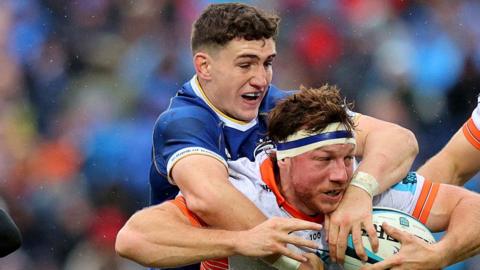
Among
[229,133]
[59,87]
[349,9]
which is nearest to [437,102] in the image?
[349,9]

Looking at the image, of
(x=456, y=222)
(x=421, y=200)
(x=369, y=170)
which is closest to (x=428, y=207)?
(x=421, y=200)

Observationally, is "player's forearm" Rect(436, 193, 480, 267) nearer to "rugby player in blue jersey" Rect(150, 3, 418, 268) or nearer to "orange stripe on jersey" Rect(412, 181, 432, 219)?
"orange stripe on jersey" Rect(412, 181, 432, 219)

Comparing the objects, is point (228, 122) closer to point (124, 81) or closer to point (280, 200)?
point (280, 200)

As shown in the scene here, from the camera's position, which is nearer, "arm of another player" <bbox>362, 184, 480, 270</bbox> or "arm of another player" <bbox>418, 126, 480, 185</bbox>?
"arm of another player" <bbox>362, 184, 480, 270</bbox>

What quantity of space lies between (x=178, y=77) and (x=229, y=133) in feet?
9.30

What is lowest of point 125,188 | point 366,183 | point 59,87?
point 125,188

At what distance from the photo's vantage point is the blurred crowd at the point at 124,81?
23.7ft

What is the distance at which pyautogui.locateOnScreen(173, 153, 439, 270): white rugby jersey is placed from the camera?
398 centimetres

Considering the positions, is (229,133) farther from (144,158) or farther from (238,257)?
(144,158)

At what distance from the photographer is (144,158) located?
23.9ft

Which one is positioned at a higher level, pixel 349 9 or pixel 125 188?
pixel 349 9

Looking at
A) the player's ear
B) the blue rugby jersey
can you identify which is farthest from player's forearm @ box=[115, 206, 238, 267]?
the player's ear

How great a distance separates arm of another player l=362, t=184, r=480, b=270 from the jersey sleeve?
81 centimetres

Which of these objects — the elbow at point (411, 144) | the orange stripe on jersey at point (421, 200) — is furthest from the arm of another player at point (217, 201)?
the elbow at point (411, 144)
